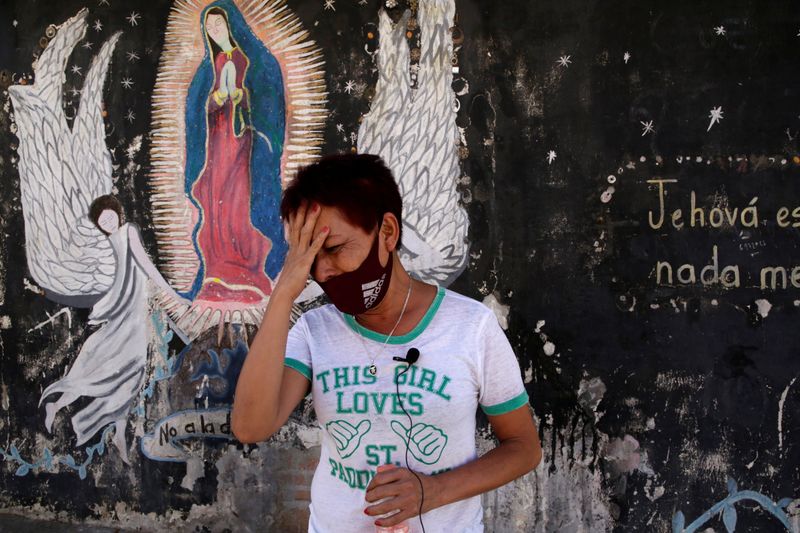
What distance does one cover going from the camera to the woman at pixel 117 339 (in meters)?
3.65

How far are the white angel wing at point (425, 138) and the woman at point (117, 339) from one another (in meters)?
1.49

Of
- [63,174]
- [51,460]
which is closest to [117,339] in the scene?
[51,460]

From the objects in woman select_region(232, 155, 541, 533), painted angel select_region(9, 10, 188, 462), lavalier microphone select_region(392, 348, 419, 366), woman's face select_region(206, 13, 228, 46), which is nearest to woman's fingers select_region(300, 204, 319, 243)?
woman select_region(232, 155, 541, 533)

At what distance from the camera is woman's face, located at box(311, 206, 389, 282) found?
159cm

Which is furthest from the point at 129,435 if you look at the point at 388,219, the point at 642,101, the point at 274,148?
the point at 642,101

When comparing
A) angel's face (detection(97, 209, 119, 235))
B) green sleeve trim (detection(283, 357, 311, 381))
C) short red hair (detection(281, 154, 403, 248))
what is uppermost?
angel's face (detection(97, 209, 119, 235))

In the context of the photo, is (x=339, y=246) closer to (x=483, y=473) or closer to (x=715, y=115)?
(x=483, y=473)

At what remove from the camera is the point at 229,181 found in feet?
11.5

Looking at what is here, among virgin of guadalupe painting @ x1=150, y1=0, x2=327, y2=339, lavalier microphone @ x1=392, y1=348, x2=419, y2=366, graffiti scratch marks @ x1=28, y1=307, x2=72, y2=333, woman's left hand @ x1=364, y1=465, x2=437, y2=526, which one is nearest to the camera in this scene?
woman's left hand @ x1=364, y1=465, x2=437, y2=526

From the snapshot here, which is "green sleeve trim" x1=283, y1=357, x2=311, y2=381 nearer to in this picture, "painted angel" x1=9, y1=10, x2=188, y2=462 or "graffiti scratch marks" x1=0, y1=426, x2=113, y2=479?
"painted angel" x1=9, y1=10, x2=188, y2=462

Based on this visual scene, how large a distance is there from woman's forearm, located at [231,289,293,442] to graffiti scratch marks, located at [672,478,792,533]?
2454mm

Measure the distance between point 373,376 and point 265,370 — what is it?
0.27m

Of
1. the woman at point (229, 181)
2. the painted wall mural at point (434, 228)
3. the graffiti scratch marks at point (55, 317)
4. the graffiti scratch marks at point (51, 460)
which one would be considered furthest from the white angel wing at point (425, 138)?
the graffiti scratch marks at point (51, 460)

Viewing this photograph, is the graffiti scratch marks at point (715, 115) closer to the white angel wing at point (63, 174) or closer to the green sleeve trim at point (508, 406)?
the green sleeve trim at point (508, 406)
